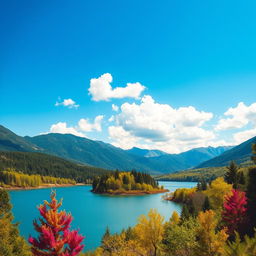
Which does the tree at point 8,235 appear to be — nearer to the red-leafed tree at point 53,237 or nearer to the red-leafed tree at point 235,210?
the red-leafed tree at point 53,237

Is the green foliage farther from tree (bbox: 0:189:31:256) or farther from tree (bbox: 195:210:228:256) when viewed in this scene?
tree (bbox: 0:189:31:256)

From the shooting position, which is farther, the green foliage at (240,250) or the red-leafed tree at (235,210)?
the red-leafed tree at (235,210)

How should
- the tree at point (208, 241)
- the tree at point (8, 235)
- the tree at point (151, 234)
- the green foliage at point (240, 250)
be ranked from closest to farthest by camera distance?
the green foliage at point (240, 250)
the tree at point (208, 241)
the tree at point (8, 235)
the tree at point (151, 234)

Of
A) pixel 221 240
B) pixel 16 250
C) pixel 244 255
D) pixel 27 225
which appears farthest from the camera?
pixel 27 225

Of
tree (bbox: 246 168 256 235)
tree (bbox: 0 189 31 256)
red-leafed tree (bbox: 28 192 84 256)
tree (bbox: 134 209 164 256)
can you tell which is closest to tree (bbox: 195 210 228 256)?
tree (bbox: 246 168 256 235)

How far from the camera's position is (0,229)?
3450cm

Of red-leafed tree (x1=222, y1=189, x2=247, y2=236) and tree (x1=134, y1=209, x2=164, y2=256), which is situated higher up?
red-leafed tree (x1=222, y1=189, x2=247, y2=236)

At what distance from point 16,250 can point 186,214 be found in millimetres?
33545

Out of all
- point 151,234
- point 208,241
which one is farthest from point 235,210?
point 208,241

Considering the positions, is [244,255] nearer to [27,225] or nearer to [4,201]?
[4,201]

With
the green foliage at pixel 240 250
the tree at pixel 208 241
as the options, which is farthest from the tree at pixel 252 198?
the green foliage at pixel 240 250

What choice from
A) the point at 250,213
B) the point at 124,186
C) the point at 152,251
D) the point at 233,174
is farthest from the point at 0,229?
the point at 124,186

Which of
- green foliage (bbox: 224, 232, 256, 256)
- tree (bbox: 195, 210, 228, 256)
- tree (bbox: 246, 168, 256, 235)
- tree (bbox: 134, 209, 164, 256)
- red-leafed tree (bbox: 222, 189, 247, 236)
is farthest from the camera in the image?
red-leafed tree (bbox: 222, 189, 247, 236)

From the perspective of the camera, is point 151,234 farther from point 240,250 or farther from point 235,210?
point 240,250
